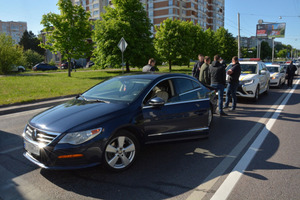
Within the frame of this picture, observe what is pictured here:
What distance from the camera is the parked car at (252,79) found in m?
9.86

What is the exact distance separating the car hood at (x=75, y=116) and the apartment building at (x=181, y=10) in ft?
202

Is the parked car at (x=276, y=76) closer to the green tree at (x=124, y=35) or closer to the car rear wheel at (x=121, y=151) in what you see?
the green tree at (x=124, y=35)

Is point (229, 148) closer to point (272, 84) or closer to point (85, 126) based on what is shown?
point (85, 126)

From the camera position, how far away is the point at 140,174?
3.65 metres

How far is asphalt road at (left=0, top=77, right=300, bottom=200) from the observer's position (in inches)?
123

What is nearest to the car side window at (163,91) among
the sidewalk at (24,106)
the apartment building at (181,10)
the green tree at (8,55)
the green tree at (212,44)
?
the sidewalk at (24,106)

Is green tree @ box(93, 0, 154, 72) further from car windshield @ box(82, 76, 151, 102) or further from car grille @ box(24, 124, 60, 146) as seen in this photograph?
car grille @ box(24, 124, 60, 146)

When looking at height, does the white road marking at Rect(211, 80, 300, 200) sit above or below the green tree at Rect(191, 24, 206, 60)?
below

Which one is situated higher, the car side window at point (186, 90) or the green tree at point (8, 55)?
the green tree at point (8, 55)

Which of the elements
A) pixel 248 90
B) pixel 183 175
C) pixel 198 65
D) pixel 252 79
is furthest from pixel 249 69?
pixel 183 175

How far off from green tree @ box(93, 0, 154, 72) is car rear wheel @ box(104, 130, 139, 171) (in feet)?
75.0

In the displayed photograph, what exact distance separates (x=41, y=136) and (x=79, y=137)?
55 cm

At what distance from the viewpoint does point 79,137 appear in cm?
323

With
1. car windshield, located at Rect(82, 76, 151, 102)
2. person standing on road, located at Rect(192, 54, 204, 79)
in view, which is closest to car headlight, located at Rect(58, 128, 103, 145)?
car windshield, located at Rect(82, 76, 151, 102)
